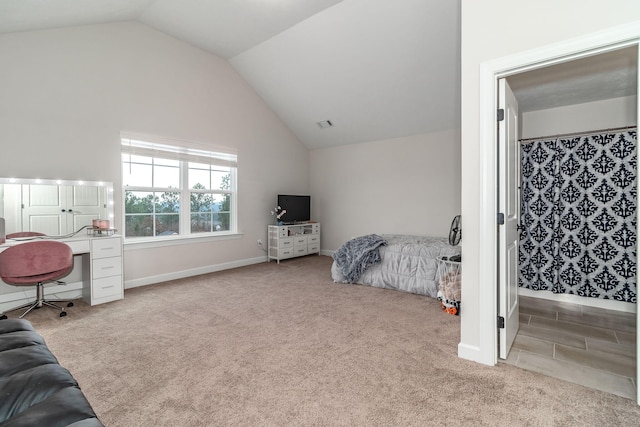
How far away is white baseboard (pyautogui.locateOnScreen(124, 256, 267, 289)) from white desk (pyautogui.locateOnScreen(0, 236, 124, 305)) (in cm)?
50

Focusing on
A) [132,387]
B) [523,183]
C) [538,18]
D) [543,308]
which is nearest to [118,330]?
[132,387]

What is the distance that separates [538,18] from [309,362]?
266 centimetres

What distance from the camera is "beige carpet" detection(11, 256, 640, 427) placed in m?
1.64

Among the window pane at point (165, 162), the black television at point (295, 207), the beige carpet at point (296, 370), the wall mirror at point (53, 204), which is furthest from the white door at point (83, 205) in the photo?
the black television at point (295, 207)

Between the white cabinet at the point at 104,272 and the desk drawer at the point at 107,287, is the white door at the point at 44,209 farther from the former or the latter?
the desk drawer at the point at 107,287

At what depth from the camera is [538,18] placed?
74.7 inches

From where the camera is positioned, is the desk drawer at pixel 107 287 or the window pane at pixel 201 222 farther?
the window pane at pixel 201 222

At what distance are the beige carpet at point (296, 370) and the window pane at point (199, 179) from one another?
2047mm

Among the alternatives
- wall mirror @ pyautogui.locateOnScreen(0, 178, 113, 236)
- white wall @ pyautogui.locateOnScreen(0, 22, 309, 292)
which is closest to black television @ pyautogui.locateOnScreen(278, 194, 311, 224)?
white wall @ pyautogui.locateOnScreen(0, 22, 309, 292)

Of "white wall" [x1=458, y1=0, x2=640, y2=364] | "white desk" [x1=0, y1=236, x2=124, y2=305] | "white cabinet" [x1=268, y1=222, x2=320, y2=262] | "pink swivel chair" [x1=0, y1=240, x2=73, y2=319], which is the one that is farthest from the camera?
"white cabinet" [x1=268, y1=222, x2=320, y2=262]

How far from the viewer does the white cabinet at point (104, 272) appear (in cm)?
340

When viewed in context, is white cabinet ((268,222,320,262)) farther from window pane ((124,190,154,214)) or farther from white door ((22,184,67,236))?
white door ((22,184,67,236))

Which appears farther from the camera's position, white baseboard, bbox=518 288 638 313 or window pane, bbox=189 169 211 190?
window pane, bbox=189 169 211 190

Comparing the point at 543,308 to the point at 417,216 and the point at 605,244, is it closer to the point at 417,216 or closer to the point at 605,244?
the point at 605,244
